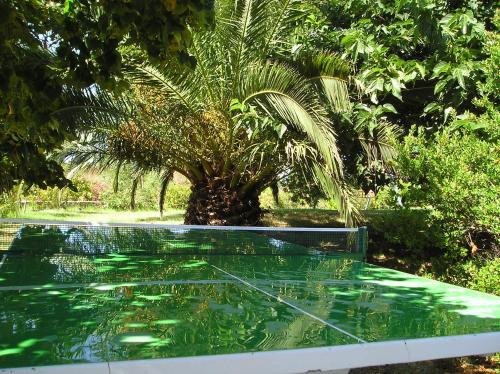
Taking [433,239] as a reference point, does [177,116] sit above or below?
above

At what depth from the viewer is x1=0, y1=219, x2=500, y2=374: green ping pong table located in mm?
2885

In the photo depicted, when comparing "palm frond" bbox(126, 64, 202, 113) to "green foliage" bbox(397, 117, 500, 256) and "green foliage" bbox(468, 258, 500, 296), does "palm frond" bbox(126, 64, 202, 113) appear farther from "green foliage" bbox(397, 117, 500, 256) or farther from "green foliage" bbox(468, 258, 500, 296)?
"green foliage" bbox(468, 258, 500, 296)

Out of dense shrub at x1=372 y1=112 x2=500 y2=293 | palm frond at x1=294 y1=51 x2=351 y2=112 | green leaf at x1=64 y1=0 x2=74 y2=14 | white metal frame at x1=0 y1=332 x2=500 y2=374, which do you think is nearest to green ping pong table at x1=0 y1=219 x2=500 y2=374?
white metal frame at x1=0 y1=332 x2=500 y2=374

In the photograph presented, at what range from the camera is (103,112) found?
A: 7.89 m

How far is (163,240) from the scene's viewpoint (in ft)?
27.5

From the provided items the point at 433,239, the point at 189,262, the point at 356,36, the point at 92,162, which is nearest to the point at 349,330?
the point at 189,262

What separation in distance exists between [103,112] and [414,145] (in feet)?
16.2

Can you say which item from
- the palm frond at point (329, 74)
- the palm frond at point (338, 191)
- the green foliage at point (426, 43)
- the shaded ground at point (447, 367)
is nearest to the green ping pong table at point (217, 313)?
the palm frond at point (338, 191)

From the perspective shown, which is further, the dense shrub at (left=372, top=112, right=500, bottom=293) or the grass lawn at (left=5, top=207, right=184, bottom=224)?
the grass lawn at (left=5, top=207, right=184, bottom=224)

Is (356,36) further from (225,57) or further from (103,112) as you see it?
(103,112)

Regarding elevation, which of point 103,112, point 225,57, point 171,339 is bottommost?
point 171,339

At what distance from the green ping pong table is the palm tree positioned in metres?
1.87

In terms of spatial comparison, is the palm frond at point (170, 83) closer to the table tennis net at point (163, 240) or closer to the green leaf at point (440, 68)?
the table tennis net at point (163, 240)

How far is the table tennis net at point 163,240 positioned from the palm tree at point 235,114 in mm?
656
